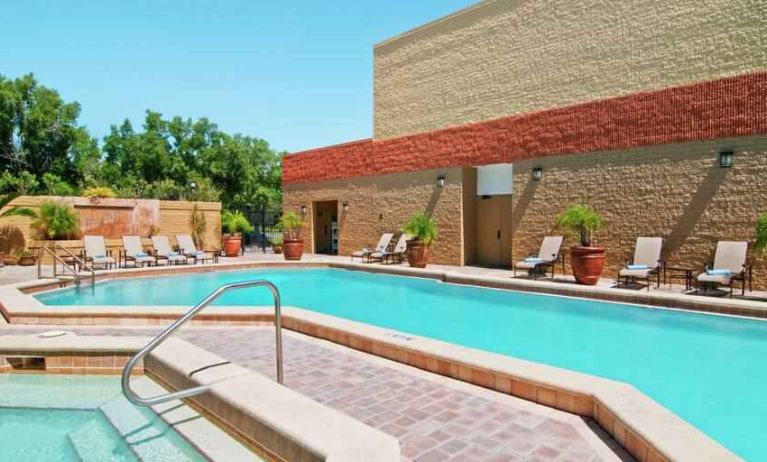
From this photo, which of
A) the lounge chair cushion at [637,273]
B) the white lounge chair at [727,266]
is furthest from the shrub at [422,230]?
the white lounge chair at [727,266]

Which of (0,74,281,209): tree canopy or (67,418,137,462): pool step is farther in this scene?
(0,74,281,209): tree canopy

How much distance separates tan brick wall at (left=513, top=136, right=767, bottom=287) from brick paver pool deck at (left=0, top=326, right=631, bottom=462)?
331 inches

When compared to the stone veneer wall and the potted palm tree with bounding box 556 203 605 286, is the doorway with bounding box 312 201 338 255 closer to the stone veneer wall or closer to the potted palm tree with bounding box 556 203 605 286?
the stone veneer wall

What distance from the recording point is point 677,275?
33.5ft

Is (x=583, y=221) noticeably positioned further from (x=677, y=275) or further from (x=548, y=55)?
(x=548, y=55)

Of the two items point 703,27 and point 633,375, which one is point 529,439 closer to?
point 633,375

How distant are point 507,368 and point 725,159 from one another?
852cm

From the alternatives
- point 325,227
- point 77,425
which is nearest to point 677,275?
point 77,425

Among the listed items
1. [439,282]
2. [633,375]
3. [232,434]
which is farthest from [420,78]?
[232,434]

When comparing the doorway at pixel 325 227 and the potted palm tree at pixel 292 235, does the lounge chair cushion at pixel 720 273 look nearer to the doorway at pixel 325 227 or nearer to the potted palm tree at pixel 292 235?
the potted palm tree at pixel 292 235

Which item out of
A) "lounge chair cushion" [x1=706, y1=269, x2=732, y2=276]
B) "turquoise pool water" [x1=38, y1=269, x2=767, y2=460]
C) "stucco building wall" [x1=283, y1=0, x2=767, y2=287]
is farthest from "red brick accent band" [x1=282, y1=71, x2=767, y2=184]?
"turquoise pool water" [x1=38, y1=269, x2=767, y2=460]

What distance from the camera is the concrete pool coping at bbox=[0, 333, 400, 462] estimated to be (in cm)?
267

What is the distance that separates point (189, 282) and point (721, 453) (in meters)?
12.2

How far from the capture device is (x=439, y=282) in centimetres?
1173
